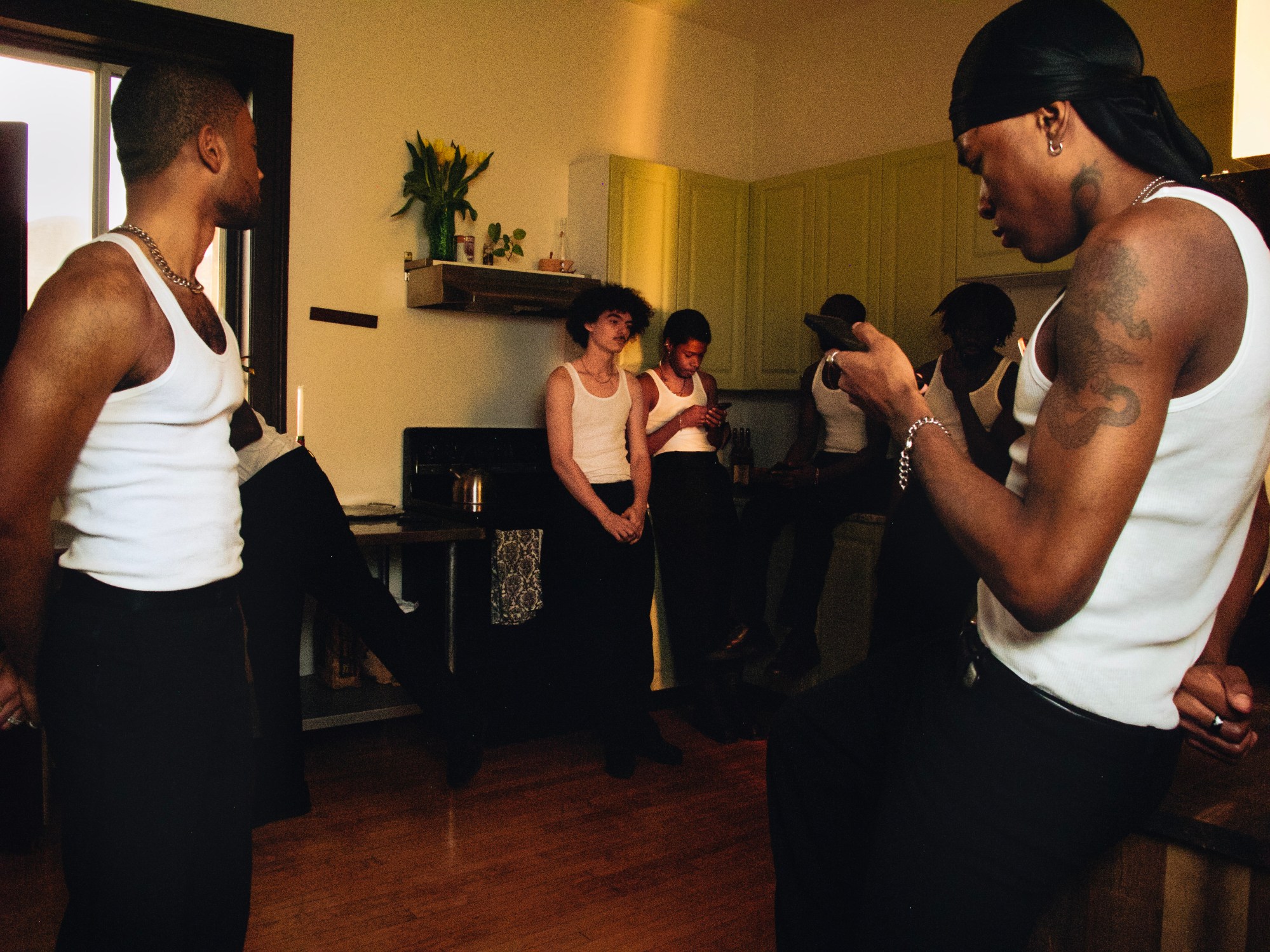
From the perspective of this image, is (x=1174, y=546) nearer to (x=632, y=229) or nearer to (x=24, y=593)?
(x=24, y=593)

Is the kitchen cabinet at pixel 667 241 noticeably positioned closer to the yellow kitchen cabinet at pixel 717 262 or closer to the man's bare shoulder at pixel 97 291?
the yellow kitchen cabinet at pixel 717 262

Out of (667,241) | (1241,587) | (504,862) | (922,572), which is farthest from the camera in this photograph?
(667,241)

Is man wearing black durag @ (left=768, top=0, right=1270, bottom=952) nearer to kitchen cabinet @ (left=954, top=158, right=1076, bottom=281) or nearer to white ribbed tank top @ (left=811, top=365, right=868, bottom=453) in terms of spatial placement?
kitchen cabinet @ (left=954, top=158, right=1076, bottom=281)

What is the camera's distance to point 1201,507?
0.99m

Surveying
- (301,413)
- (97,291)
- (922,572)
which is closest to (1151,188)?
(97,291)

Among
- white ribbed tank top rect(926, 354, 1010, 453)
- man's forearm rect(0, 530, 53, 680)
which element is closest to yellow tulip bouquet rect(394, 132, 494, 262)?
white ribbed tank top rect(926, 354, 1010, 453)

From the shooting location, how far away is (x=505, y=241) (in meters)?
4.29

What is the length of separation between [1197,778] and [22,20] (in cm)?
371

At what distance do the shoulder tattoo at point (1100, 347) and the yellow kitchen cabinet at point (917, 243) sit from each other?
3200 millimetres

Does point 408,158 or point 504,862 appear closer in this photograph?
point 504,862

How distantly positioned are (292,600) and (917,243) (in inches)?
109

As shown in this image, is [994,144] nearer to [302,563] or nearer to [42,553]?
[42,553]

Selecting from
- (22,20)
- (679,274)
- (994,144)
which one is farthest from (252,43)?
(994,144)

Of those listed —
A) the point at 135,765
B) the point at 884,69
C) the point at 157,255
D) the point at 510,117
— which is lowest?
the point at 135,765
